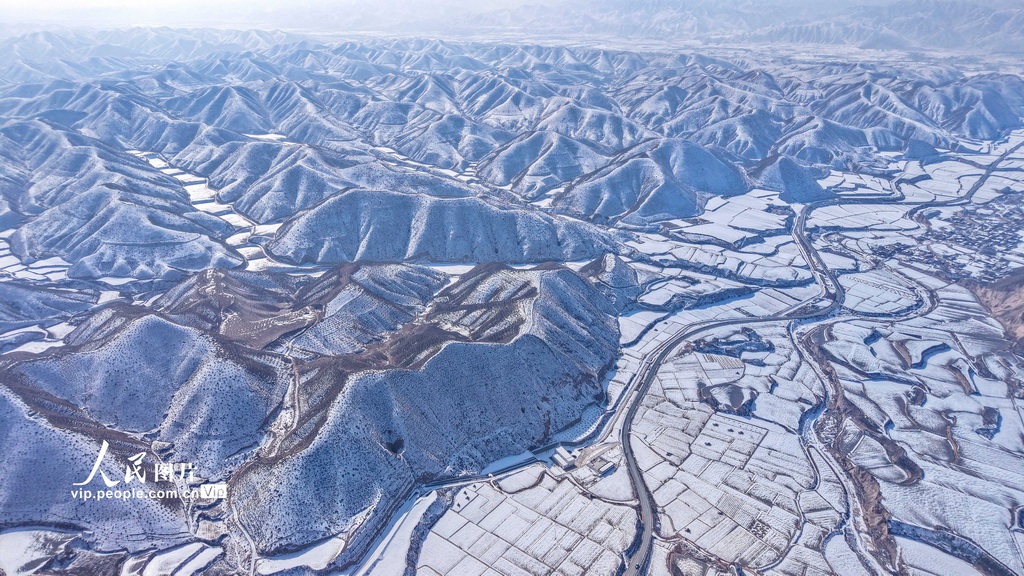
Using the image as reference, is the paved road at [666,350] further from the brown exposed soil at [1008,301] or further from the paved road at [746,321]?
the brown exposed soil at [1008,301]

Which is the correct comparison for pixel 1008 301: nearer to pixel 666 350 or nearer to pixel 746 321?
pixel 746 321

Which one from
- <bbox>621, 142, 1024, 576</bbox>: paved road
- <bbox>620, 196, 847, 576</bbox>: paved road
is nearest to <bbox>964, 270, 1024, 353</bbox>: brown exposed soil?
<bbox>621, 142, 1024, 576</bbox>: paved road

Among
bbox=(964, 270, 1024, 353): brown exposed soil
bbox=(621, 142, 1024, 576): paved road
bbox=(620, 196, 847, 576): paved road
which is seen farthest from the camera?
bbox=(964, 270, 1024, 353): brown exposed soil

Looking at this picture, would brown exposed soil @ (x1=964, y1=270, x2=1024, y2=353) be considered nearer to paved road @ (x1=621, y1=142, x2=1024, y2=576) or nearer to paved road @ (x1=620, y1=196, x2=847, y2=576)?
paved road @ (x1=621, y1=142, x2=1024, y2=576)

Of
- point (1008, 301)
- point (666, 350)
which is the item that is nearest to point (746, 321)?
point (666, 350)

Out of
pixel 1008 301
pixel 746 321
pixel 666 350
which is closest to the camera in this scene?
pixel 666 350

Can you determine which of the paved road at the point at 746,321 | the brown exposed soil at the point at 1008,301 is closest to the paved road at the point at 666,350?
the paved road at the point at 746,321

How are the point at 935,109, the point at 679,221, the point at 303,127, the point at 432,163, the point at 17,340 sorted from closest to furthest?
1. the point at 17,340
2. the point at 679,221
3. the point at 432,163
4. the point at 303,127
5. the point at 935,109

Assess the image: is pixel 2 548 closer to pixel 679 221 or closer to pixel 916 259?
pixel 679 221

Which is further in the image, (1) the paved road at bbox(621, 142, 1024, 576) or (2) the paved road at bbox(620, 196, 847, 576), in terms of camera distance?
(1) the paved road at bbox(621, 142, 1024, 576)

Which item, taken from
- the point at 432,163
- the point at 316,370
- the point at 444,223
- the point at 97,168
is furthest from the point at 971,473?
the point at 97,168

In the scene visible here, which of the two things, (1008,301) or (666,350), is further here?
(1008,301)
